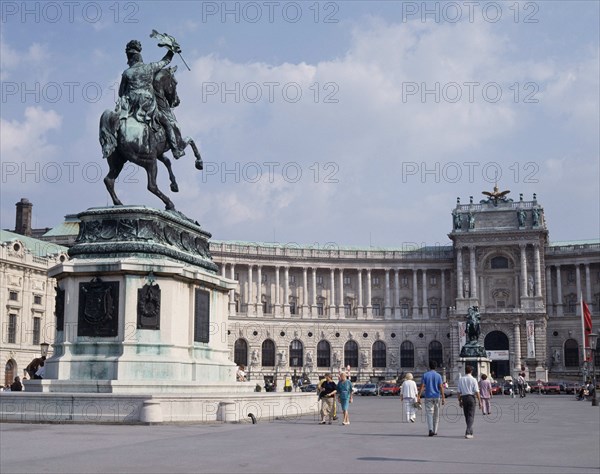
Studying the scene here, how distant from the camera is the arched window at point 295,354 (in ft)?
385

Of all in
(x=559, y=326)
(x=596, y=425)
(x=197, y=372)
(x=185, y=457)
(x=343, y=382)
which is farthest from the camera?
(x=559, y=326)

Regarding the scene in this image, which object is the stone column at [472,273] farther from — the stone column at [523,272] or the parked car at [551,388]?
the parked car at [551,388]

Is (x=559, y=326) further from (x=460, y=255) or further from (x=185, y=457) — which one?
(x=185, y=457)

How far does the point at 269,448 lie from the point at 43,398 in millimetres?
8956

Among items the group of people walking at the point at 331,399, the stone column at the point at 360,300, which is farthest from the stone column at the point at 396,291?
the group of people walking at the point at 331,399

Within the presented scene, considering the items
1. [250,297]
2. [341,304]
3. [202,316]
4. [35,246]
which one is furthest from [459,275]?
[202,316]

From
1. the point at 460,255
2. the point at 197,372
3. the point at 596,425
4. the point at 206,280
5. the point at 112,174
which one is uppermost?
the point at 460,255

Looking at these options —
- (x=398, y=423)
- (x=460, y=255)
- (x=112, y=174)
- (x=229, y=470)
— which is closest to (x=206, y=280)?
(x=112, y=174)

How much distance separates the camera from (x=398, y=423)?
1146 inches

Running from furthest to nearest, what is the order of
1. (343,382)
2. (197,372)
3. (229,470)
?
(343,382)
(197,372)
(229,470)

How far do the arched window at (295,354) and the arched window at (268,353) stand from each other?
267cm

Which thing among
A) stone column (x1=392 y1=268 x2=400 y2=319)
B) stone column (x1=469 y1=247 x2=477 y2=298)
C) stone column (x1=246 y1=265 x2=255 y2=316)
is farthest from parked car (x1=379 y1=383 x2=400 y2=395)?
stone column (x1=392 y1=268 x2=400 y2=319)

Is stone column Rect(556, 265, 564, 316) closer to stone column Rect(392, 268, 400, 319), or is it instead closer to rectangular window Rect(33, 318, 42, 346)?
stone column Rect(392, 268, 400, 319)

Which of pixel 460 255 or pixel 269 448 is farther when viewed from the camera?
pixel 460 255
